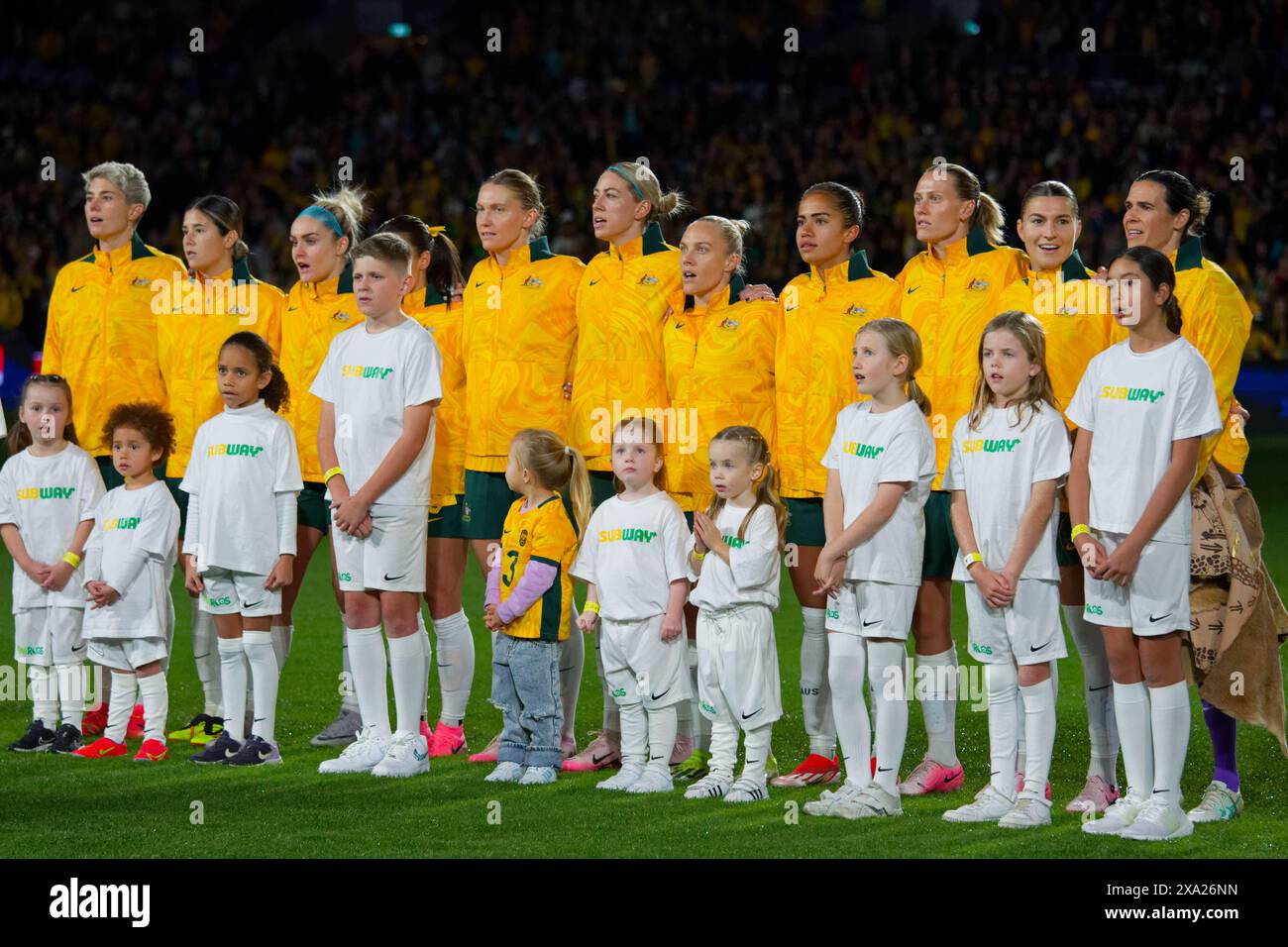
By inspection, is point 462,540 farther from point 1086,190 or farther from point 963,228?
point 1086,190

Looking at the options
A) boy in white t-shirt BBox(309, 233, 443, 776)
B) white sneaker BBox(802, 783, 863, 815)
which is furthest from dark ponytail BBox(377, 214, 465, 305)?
white sneaker BBox(802, 783, 863, 815)

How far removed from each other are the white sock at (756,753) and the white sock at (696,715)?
1.29 feet

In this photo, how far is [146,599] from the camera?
6.92 meters

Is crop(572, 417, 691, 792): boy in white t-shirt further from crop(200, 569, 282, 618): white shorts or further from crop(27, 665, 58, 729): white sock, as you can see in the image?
crop(27, 665, 58, 729): white sock

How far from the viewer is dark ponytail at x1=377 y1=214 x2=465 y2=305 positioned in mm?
7051

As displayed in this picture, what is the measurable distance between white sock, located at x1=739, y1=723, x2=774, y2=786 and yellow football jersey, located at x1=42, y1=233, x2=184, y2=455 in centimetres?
297

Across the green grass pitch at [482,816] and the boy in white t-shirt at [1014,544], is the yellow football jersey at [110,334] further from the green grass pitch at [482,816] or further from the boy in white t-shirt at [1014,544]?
the boy in white t-shirt at [1014,544]

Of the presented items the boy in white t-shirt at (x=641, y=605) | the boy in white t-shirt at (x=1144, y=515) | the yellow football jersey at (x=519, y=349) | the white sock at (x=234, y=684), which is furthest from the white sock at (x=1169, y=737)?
the white sock at (x=234, y=684)

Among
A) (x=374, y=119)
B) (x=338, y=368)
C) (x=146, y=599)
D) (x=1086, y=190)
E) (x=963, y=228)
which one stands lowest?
(x=146, y=599)

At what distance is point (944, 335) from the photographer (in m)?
6.34

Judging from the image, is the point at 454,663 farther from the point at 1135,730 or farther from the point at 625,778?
the point at 1135,730

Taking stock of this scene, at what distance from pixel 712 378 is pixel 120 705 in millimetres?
2688

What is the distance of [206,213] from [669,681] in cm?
276
